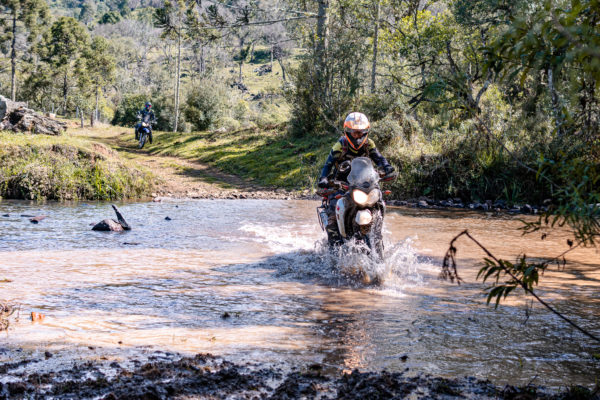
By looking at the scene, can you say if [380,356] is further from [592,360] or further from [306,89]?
[306,89]

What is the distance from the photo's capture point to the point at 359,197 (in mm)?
6441

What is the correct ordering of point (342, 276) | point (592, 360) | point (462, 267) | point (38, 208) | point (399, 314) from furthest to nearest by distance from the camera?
point (38, 208) → point (462, 267) → point (342, 276) → point (399, 314) → point (592, 360)

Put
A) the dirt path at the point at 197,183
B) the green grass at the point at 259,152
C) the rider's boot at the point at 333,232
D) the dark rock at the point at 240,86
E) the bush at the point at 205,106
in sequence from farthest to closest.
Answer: the dark rock at the point at 240,86 → the bush at the point at 205,106 → the green grass at the point at 259,152 → the dirt path at the point at 197,183 → the rider's boot at the point at 333,232

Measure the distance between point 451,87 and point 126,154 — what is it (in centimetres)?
2431

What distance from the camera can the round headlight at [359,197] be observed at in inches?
253

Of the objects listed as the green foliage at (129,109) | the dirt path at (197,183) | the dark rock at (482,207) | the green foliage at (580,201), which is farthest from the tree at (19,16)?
the green foliage at (580,201)

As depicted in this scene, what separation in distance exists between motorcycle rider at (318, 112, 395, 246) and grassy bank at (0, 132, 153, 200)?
9.24 meters

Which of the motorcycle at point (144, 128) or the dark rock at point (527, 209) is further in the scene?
the motorcycle at point (144, 128)

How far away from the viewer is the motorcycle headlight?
253 inches

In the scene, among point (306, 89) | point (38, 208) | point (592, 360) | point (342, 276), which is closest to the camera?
point (592, 360)

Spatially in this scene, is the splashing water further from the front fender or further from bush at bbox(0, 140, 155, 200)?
bush at bbox(0, 140, 155, 200)

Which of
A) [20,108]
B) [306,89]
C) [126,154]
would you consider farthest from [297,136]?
[20,108]

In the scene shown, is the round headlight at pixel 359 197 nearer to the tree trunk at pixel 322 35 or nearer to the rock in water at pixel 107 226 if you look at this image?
the rock in water at pixel 107 226

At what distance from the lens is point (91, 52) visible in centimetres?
5575
